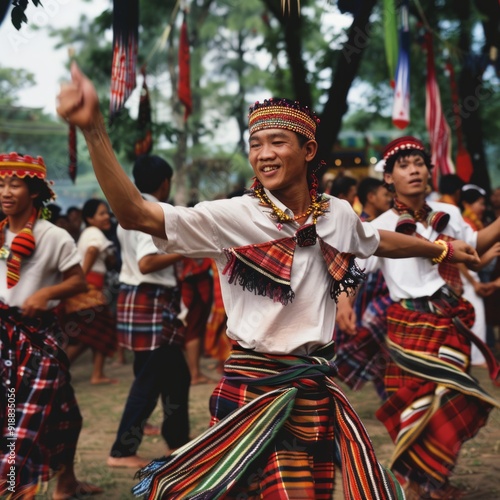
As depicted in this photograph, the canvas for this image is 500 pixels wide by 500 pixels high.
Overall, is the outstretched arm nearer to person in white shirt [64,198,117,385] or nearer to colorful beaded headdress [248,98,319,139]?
colorful beaded headdress [248,98,319,139]

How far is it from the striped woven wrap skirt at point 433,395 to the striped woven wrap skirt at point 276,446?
1.66 metres

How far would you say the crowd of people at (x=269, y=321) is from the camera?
2.99 meters

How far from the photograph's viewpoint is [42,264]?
452 centimetres

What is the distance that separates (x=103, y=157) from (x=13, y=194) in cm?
226

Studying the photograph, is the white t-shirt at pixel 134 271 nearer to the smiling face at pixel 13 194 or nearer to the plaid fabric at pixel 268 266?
the smiling face at pixel 13 194

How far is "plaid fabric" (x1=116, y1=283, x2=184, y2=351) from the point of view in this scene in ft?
18.4

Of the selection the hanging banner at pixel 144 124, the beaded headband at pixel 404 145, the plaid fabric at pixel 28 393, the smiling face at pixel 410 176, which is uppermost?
the hanging banner at pixel 144 124

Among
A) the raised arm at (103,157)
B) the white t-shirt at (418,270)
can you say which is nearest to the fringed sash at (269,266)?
the raised arm at (103,157)

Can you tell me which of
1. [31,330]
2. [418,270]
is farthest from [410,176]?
[31,330]

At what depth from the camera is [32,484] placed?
4418 mm

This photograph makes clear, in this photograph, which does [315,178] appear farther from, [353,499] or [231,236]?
[353,499]

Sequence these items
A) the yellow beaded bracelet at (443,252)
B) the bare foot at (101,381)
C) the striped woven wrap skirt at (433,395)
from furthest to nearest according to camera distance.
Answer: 1. the bare foot at (101,381)
2. the striped woven wrap skirt at (433,395)
3. the yellow beaded bracelet at (443,252)

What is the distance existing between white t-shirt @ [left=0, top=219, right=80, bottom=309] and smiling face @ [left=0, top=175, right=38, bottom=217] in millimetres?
145

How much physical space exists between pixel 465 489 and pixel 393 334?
1.12 meters
